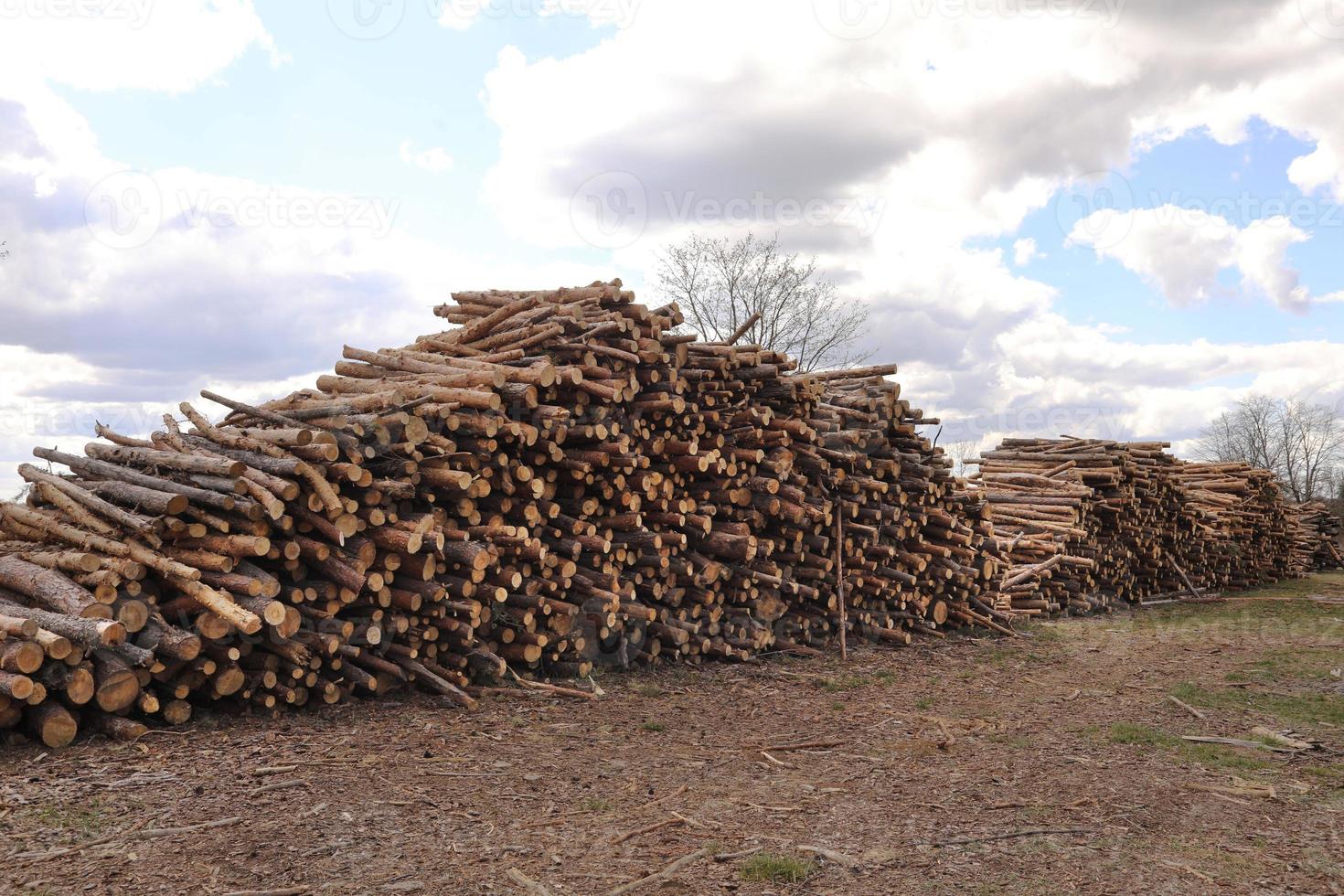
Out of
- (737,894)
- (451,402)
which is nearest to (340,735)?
(451,402)

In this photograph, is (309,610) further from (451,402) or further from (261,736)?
(451,402)

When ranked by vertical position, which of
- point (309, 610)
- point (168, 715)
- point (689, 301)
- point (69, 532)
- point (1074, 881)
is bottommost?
point (1074, 881)

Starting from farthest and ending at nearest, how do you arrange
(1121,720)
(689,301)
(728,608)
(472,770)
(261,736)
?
(689,301) < (728,608) < (1121,720) < (261,736) < (472,770)

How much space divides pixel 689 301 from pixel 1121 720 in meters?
26.5

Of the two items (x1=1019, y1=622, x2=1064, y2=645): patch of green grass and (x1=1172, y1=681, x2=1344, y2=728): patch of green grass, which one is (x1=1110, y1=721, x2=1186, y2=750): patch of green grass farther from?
(x1=1019, y1=622, x2=1064, y2=645): patch of green grass

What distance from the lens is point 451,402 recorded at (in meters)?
8.61

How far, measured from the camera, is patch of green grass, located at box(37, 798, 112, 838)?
5047mm

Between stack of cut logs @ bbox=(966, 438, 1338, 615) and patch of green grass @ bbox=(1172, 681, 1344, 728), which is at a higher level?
stack of cut logs @ bbox=(966, 438, 1338, 615)

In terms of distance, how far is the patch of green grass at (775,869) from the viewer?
465cm

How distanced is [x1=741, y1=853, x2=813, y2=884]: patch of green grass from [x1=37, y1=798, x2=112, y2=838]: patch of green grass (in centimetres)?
337

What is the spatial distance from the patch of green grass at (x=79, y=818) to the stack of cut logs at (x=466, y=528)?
3.84ft

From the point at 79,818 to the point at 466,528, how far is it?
390cm

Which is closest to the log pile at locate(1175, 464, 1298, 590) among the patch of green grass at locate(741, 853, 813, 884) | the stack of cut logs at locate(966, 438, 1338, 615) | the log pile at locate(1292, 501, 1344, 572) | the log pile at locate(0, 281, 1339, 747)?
the stack of cut logs at locate(966, 438, 1338, 615)

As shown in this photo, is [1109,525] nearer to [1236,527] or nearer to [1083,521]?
[1083,521]
